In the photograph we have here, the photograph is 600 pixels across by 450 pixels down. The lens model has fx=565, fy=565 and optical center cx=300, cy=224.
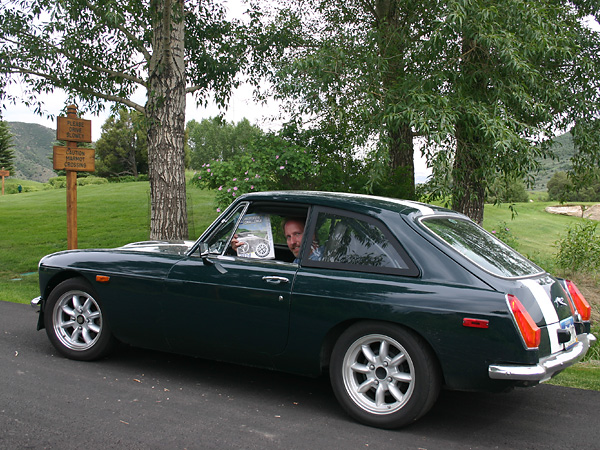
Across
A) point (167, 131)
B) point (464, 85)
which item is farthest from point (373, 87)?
point (167, 131)

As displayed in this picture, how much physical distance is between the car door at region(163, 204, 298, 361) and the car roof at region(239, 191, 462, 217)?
14.3 inches

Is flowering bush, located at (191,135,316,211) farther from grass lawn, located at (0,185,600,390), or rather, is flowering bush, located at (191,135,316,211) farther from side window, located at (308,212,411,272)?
side window, located at (308,212,411,272)

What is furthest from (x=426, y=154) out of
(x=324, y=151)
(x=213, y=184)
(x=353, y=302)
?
(x=353, y=302)

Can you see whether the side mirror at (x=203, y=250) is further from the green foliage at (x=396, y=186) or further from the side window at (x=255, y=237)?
the green foliage at (x=396, y=186)

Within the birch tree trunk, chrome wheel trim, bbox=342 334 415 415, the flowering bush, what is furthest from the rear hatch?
the birch tree trunk

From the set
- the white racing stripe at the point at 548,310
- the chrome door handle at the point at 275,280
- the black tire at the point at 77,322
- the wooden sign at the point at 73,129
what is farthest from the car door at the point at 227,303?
the wooden sign at the point at 73,129

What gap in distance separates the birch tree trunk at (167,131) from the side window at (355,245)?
18.6 feet

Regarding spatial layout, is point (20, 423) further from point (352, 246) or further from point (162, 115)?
point (162, 115)

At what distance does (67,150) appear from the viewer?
31.7 ft

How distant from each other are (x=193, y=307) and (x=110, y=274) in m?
0.91

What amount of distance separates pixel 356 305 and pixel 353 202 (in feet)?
2.70

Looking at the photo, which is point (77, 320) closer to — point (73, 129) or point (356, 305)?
point (356, 305)

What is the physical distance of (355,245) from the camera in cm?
406

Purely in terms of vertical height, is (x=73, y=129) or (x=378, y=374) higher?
(x=73, y=129)
